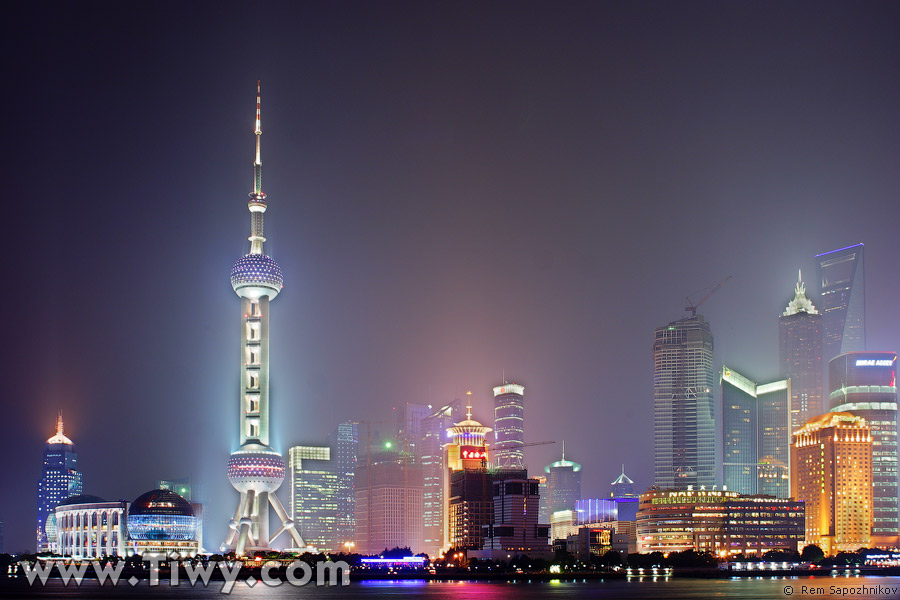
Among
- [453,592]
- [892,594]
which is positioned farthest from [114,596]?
[892,594]

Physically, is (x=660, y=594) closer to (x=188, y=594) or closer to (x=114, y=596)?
(x=188, y=594)

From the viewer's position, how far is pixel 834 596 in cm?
17112

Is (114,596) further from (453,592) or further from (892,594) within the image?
(892,594)

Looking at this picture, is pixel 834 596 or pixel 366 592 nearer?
pixel 834 596

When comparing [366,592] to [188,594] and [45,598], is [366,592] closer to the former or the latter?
[188,594]

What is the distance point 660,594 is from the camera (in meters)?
187

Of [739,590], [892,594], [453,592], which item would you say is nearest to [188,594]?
[453,592]

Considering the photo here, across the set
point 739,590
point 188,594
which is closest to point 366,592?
point 188,594

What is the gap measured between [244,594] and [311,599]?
1637 cm

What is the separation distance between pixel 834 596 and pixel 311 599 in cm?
7855

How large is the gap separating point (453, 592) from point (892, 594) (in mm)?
68513

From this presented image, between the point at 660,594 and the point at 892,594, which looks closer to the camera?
the point at 892,594

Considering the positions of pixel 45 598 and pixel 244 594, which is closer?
pixel 45 598

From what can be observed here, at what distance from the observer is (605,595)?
189 metres
